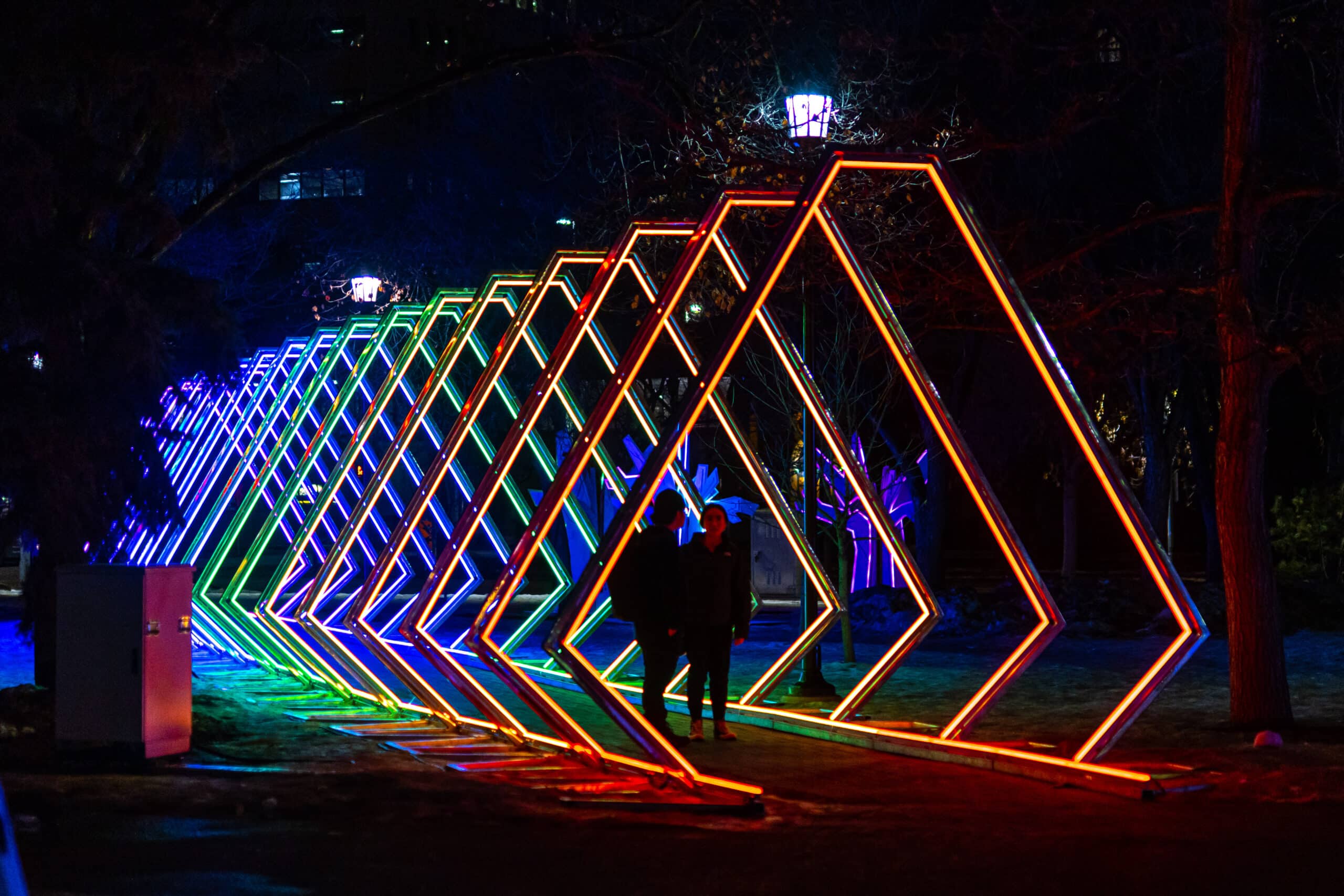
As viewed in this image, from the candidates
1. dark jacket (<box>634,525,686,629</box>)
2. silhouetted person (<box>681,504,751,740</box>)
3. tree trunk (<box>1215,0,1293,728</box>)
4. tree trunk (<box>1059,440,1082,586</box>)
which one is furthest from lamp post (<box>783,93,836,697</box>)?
tree trunk (<box>1059,440,1082,586</box>)

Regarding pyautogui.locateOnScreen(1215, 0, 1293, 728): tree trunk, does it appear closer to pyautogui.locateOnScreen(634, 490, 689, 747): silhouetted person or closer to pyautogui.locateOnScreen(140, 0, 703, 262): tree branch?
pyautogui.locateOnScreen(634, 490, 689, 747): silhouetted person

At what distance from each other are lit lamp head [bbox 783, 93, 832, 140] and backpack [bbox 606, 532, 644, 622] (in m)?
3.85

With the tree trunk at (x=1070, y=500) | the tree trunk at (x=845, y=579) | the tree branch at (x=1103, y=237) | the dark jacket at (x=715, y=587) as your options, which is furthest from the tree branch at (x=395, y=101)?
the tree trunk at (x=1070, y=500)

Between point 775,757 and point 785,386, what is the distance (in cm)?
1075

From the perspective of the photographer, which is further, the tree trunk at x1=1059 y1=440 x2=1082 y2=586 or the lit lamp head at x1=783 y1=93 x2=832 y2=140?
the tree trunk at x1=1059 y1=440 x2=1082 y2=586

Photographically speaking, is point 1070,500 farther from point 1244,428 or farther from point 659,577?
point 659,577

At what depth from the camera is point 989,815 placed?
328 inches

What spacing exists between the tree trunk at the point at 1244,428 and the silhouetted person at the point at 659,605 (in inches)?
145

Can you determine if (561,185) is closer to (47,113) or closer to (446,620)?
(446,620)

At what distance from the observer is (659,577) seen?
1027 cm

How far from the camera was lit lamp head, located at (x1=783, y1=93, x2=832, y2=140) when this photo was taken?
1272cm

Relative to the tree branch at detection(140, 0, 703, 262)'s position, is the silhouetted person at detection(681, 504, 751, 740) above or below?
below

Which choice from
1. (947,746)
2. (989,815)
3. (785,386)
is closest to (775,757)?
(947,746)

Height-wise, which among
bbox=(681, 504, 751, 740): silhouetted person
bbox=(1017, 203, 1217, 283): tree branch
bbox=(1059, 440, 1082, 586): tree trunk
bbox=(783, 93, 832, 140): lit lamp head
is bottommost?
bbox=(681, 504, 751, 740): silhouetted person
